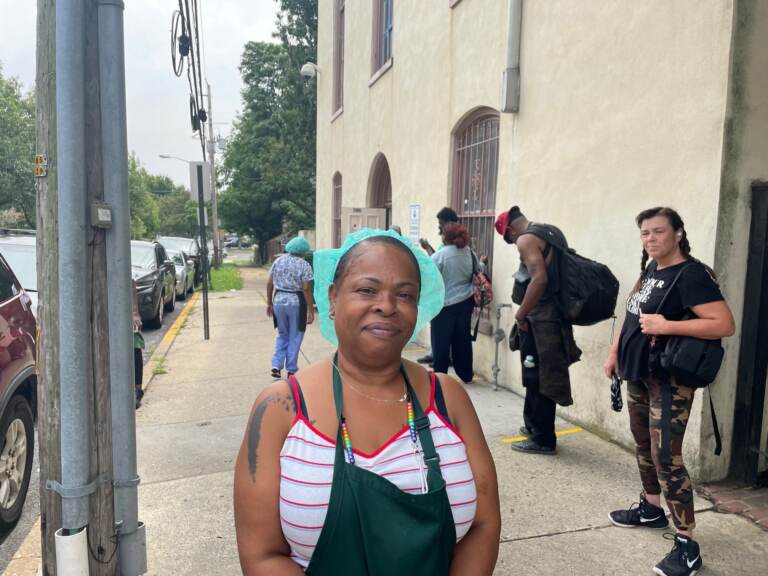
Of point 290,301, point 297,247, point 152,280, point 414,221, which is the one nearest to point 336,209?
point 152,280

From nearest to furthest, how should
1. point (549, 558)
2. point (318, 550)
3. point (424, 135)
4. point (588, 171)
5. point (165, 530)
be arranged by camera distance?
point (318, 550), point (549, 558), point (165, 530), point (588, 171), point (424, 135)

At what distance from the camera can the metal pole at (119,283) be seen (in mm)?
2449

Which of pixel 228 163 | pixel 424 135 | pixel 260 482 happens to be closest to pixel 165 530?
pixel 260 482

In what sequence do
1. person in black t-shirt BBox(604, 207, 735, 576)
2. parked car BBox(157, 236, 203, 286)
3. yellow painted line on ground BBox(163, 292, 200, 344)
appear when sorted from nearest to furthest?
person in black t-shirt BBox(604, 207, 735, 576) → yellow painted line on ground BBox(163, 292, 200, 344) → parked car BBox(157, 236, 203, 286)

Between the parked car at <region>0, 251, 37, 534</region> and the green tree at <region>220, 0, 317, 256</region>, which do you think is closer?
the parked car at <region>0, 251, 37, 534</region>

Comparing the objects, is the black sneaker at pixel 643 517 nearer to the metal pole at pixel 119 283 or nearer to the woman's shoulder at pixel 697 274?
the woman's shoulder at pixel 697 274

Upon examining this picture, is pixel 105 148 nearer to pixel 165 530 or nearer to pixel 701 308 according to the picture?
pixel 165 530

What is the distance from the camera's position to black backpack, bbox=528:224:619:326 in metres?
4.06

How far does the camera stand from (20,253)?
7.06 meters

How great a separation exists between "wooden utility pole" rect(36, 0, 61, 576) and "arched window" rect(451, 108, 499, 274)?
16.2ft

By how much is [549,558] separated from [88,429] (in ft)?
7.76

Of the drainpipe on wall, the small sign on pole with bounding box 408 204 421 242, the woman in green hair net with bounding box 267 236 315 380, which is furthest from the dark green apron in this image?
the small sign on pole with bounding box 408 204 421 242

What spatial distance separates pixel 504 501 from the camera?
379cm

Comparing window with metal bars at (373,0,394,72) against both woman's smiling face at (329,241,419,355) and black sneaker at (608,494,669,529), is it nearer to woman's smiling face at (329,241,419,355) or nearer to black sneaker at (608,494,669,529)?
black sneaker at (608,494,669,529)
